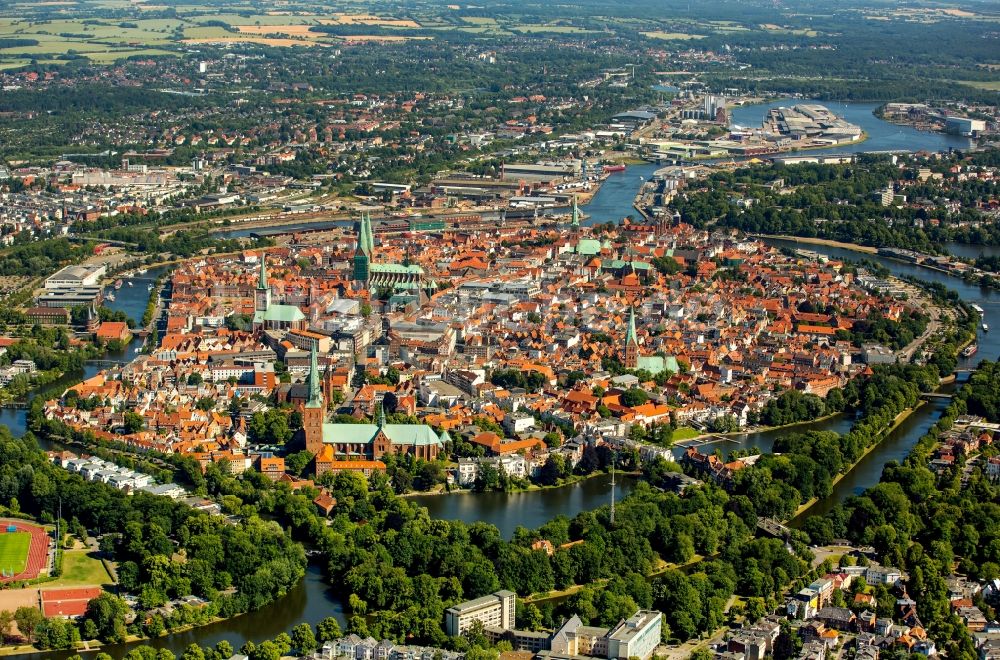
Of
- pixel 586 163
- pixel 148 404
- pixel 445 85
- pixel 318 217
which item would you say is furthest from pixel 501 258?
pixel 445 85

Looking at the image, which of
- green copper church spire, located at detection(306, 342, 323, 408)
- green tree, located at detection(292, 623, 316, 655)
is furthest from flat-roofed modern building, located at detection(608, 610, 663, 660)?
green copper church spire, located at detection(306, 342, 323, 408)

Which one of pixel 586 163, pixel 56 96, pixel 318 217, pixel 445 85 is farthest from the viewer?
pixel 445 85

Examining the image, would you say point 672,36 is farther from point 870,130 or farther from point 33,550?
point 33,550

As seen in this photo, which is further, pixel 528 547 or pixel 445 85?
pixel 445 85

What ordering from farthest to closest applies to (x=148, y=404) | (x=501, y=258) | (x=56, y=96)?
(x=56, y=96)
(x=501, y=258)
(x=148, y=404)

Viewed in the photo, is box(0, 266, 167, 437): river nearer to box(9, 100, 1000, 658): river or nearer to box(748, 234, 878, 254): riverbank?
box(9, 100, 1000, 658): river

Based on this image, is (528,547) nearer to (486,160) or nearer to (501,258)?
(501,258)
